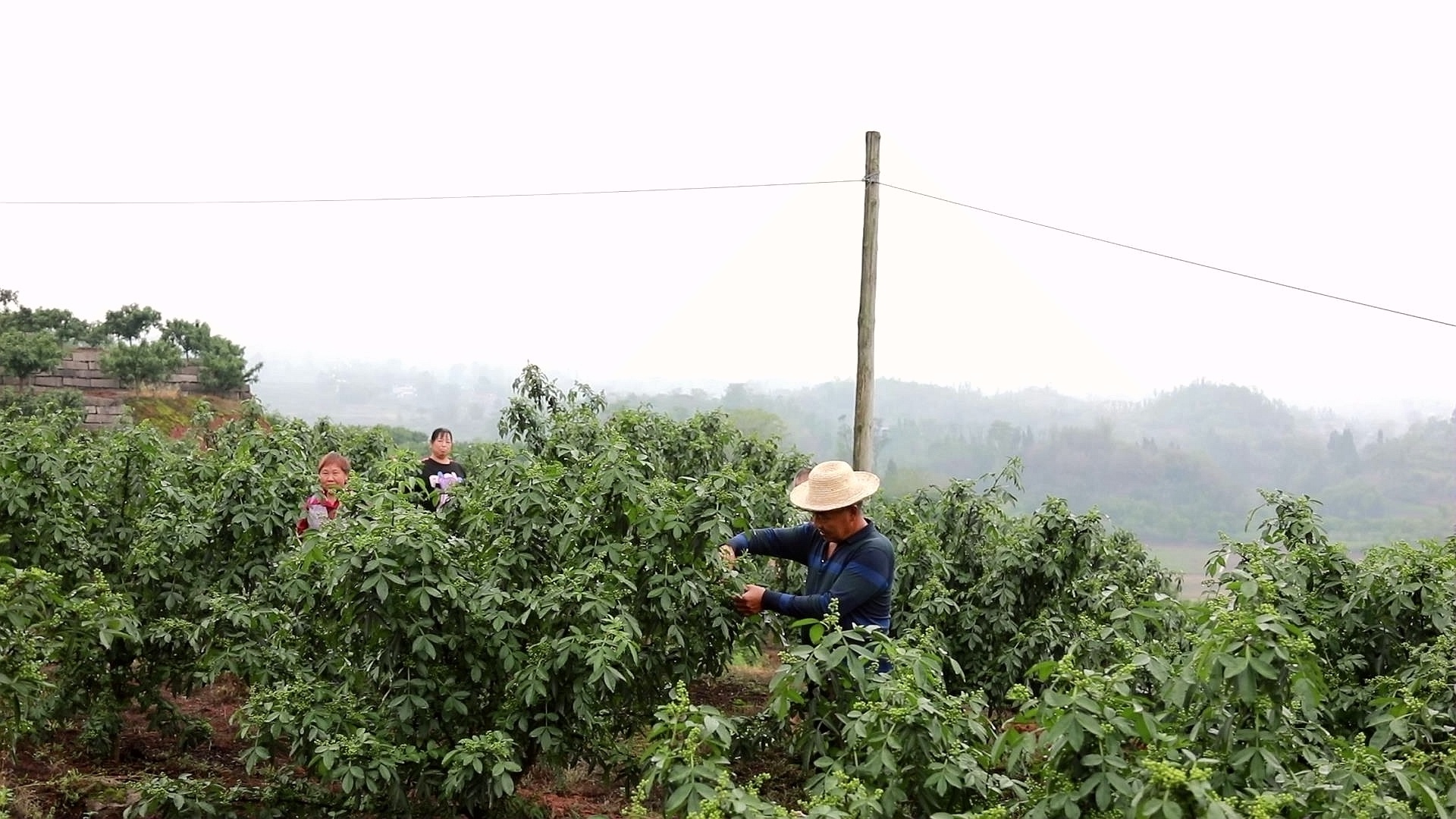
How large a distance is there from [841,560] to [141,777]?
3858 mm

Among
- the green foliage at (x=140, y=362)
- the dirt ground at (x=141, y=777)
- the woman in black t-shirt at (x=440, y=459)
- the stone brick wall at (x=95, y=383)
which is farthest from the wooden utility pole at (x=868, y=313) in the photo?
the green foliage at (x=140, y=362)

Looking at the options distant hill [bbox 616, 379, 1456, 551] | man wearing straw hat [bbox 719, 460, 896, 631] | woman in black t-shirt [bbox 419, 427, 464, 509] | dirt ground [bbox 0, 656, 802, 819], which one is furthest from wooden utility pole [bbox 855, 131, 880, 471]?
man wearing straw hat [bbox 719, 460, 896, 631]

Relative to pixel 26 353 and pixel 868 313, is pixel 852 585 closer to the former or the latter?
pixel 868 313

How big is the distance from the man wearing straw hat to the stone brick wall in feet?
53.1

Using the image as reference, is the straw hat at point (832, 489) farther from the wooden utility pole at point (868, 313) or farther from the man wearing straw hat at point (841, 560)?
the wooden utility pole at point (868, 313)

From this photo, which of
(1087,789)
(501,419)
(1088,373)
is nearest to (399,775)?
(1087,789)

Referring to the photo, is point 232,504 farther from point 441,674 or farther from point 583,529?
point 583,529

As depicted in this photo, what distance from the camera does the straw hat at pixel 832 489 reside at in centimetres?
384

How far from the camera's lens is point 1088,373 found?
1409 cm

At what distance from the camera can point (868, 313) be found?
8.66 meters

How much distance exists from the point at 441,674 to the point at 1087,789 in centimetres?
265

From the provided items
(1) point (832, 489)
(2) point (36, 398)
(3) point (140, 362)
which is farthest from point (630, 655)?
(3) point (140, 362)

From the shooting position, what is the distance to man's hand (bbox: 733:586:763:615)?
3928 mm

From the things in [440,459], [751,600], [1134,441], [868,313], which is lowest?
[1134,441]
